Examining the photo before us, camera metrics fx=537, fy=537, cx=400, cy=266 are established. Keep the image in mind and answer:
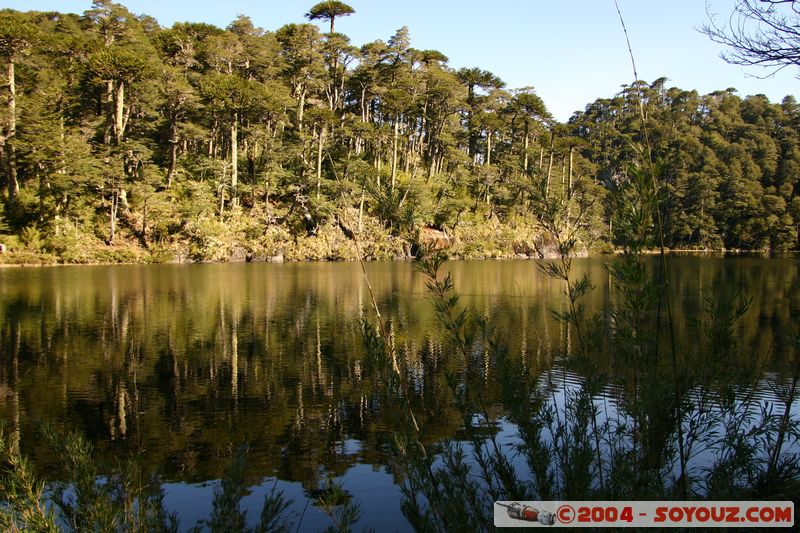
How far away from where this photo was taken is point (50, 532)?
9.46 ft

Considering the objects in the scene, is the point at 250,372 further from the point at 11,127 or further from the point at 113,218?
the point at 11,127

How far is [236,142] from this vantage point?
48875mm

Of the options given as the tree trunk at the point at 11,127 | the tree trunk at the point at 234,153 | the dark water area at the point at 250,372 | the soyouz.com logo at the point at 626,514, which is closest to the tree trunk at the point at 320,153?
the tree trunk at the point at 234,153

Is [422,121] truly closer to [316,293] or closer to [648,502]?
[316,293]

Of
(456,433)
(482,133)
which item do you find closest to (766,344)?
(456,433)

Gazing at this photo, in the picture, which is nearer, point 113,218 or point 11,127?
point 11,127

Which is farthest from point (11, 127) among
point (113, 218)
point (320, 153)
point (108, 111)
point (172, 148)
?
point (320, 153)

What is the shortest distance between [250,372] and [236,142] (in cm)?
4172

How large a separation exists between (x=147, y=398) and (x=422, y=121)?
59695mm

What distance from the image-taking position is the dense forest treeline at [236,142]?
39094mm

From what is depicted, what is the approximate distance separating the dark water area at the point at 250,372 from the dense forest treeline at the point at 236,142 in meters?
10.6

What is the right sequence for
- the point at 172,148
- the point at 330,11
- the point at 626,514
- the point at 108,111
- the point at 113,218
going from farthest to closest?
1. the point at 330,11
2. the point at 108,111
3. the point at 172,148
4. the point at 113,218
5. the point at 626,514

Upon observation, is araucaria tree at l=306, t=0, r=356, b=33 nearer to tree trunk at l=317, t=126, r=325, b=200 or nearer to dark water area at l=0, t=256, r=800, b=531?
tree trunk at l=317, t=126, r=325, b=200

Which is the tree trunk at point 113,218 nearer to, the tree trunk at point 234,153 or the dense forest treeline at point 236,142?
the dense forest treeline at point 236,142
